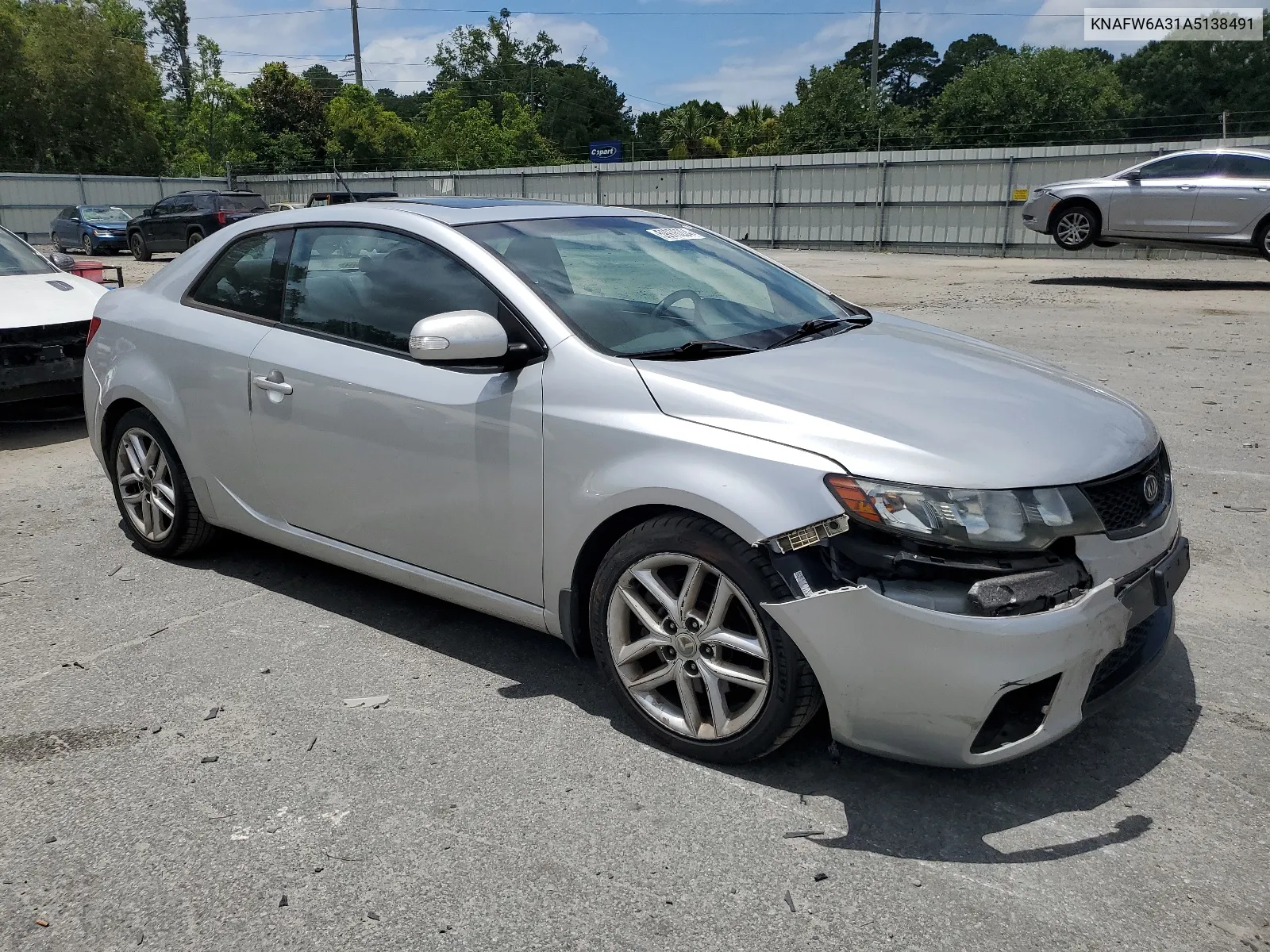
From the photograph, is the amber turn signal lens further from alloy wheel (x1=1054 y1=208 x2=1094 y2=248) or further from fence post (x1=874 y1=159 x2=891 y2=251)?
fence post (x1=874 y1=159 x2=891 y2=251)

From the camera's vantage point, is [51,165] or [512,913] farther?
[51,165]

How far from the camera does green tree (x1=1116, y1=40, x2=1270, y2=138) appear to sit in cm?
5919

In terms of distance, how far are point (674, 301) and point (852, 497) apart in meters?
1.31

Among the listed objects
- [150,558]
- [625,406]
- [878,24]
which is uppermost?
[878,24]

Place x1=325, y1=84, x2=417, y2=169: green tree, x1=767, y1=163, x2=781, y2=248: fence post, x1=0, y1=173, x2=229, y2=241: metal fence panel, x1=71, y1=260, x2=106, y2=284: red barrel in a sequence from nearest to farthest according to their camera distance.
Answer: x1=71, y1=260, x2=106, y2=284: red barrel < x1=767, y1=163, x2=781, y2=248: fence post < x1=0, y1=173, x2=229, y2=241: metal fence panel < x1=325, y1=84, x2=417, y2=169: green tree

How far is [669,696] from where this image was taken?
3.26m

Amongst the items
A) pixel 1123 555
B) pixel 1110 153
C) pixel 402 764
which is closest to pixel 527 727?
pixel 402 764

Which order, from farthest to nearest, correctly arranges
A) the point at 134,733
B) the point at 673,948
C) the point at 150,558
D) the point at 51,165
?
the point at 51,165 < the point at 150,558 < the point at 134,733 < the point at 673,948

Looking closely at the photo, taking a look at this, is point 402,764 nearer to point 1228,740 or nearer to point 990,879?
point 990,879

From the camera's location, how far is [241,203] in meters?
26.5

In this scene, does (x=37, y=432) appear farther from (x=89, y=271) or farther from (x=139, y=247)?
(x=139, y=247)

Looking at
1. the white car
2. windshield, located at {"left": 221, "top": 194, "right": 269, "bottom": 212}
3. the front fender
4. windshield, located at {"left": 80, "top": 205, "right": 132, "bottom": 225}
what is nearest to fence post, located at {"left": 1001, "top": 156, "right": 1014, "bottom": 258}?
windshield, located at {"left": 221, "top": 194, "right": 269, "bottom": 212}

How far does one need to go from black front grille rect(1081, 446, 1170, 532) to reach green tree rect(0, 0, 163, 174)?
58.9 meters

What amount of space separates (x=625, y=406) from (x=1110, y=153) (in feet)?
76.6
